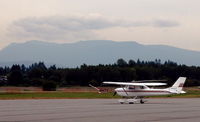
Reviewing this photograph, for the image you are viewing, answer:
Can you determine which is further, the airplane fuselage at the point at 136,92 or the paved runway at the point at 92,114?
the airplane fuselage at the point at 136,92

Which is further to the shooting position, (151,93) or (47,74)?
(47,74)

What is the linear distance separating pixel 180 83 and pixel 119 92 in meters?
5.99

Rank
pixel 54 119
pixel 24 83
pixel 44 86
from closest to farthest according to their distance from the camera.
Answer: pixel 54 119 < pixel 44 86 < pixel 24 83

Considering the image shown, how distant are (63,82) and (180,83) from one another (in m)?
71.6

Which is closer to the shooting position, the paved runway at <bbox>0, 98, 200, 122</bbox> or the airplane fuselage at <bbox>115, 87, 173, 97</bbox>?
the paved runway at <bbox>0, 98, 200, 122</bbox>

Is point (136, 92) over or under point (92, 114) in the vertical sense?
over

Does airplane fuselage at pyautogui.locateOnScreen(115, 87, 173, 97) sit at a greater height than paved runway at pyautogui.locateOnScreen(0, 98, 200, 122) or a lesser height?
greater

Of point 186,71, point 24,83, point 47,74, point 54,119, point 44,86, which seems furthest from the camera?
point 186,71

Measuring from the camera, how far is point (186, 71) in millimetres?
142250

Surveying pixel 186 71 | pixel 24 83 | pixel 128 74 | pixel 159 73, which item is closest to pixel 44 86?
pixel 24 83

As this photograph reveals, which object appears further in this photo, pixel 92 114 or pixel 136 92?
pixel 136 92

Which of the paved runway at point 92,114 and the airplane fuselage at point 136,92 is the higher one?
the airplane fuselage at point 136,92

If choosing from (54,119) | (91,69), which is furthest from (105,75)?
(54,119)

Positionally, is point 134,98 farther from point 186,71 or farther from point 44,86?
point 186,71
